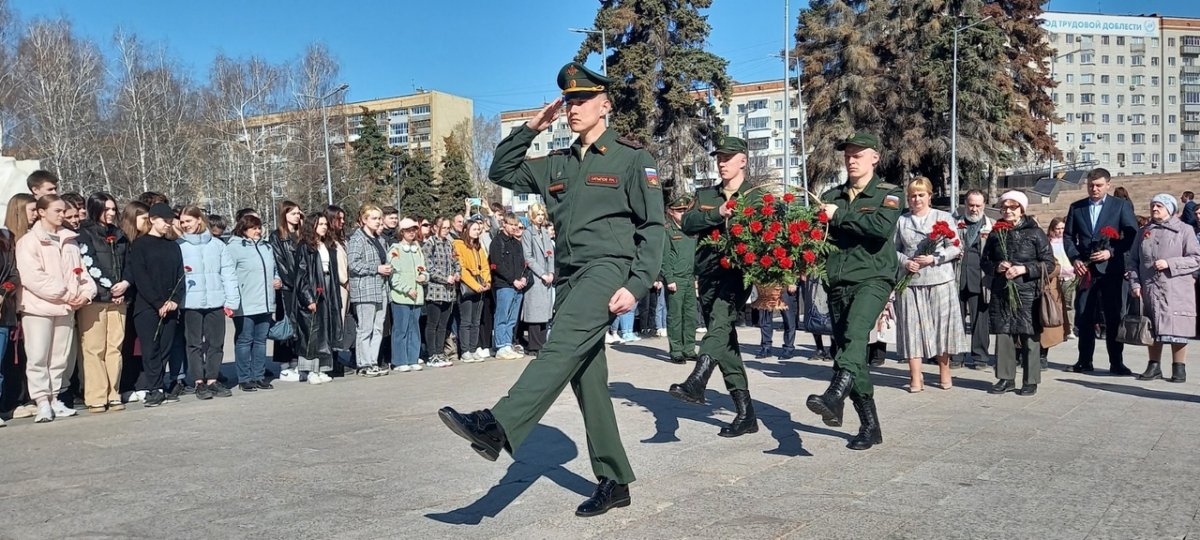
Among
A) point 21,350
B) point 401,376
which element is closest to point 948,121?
point 401,376

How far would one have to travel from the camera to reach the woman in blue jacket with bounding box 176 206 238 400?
9562mm

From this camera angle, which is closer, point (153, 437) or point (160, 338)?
point (153, 437)

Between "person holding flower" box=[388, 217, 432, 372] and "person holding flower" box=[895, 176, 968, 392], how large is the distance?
228 inches

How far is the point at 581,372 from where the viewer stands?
484cm

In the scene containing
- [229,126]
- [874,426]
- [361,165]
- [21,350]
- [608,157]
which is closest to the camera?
[608,157]

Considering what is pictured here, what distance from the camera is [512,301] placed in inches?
516

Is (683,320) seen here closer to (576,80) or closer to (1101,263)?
(1101,263)

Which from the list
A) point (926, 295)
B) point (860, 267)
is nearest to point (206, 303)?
point (860, 267)

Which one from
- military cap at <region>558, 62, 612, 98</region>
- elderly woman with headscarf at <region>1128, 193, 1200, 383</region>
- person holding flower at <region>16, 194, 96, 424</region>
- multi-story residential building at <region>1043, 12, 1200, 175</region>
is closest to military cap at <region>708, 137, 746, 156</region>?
military cap at <region>558, 62, 612, 98</region>

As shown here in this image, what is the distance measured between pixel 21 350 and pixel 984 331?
10251 mm

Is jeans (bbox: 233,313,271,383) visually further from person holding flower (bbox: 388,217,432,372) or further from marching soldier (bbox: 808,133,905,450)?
marching soldier (bbox: 808,133,905,450)

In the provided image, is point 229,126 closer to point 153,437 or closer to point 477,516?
point 153,437

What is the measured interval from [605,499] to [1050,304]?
642 centimetres

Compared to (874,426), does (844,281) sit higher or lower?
higher
